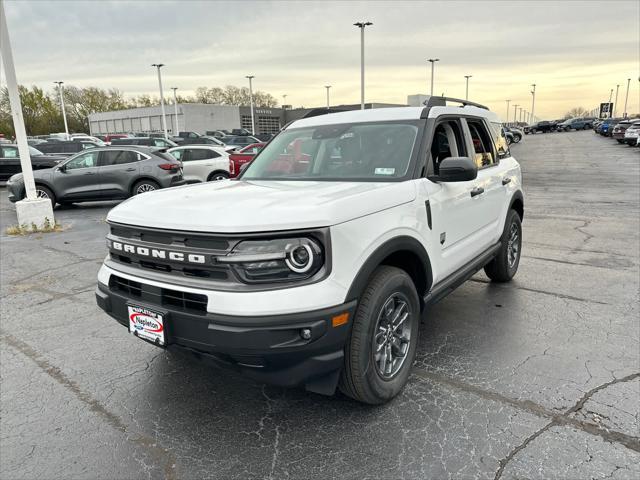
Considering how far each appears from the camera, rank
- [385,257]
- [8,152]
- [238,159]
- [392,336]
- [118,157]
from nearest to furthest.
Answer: [385,257]
[392,336]
[118,157]
[238,159]
[8,152]

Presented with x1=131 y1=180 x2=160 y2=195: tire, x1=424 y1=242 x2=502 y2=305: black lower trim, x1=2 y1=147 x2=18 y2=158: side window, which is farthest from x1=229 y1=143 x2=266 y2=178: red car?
x1=424 y1=242 x2=502 y2=305: black lower trim

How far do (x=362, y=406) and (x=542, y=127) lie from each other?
244 ft

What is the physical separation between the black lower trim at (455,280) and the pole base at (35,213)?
8.84 metres

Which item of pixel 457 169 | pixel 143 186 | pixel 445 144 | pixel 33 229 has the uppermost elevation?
pixel 445 144

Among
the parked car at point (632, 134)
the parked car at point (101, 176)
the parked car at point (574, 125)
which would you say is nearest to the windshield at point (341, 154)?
the parked car at point (101, 176)

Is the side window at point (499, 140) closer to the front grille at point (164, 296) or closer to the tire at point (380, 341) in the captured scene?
the tire at point (380, 341)

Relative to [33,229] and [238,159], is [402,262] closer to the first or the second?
[33,229]

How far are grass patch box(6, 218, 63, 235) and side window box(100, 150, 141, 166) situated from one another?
3060mm

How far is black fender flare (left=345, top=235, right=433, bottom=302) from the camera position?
2523mm

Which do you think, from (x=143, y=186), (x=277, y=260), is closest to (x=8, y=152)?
(x=143, y=186)

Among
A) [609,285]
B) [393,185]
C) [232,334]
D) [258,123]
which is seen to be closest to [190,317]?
[232,334]

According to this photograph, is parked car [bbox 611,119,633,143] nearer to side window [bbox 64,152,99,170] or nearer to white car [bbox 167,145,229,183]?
white car [bbox 167,145,229,183]

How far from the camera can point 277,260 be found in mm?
2369

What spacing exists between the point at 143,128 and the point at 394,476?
87.6 meters
